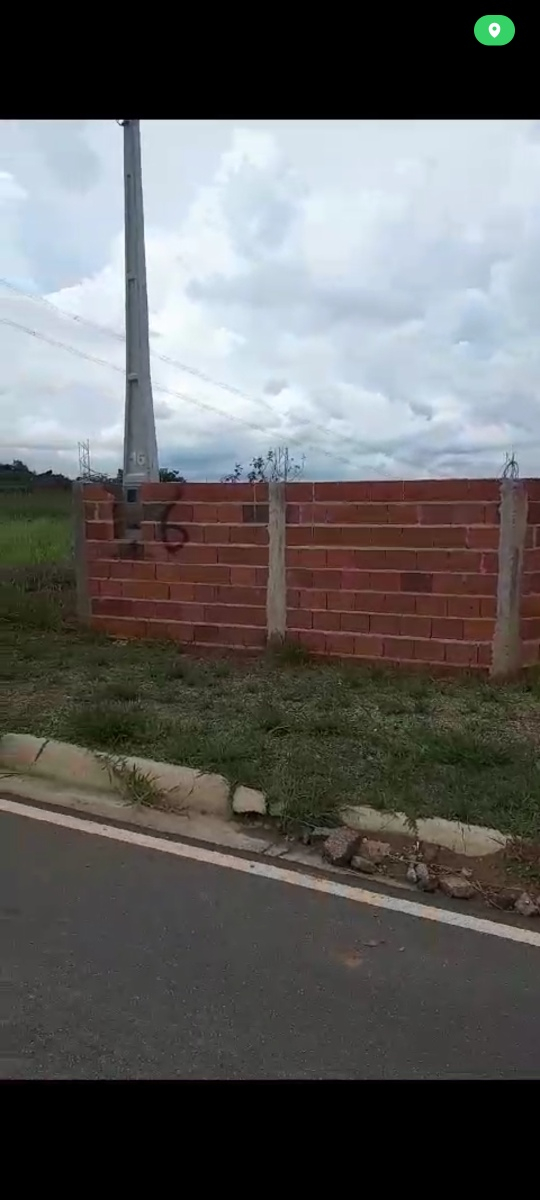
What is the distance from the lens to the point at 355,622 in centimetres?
668

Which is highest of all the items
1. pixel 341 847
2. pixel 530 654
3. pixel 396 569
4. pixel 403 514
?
pixel 403 514

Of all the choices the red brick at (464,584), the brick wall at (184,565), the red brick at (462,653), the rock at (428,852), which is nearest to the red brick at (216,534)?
the brick wall at (184,565)

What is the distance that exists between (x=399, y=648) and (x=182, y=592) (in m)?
2.04

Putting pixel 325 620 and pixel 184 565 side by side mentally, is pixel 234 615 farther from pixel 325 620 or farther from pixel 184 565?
pixel 325 620

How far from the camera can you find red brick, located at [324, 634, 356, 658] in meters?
6.71

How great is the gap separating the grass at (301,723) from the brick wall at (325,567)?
0.94 ft

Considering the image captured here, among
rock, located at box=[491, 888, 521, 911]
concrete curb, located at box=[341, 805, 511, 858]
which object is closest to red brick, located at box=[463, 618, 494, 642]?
concrete curb, located at box=[341, 805, 511, 858]

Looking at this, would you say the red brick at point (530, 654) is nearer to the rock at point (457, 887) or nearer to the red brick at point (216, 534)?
the red brick at point (216, 534)

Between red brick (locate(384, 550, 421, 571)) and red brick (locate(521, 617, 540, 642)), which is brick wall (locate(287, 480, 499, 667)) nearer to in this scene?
red brick (locate(384, 550, 421, 571))

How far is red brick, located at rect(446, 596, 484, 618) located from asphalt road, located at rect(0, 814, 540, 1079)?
3364mm

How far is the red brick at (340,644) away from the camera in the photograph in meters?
6.71

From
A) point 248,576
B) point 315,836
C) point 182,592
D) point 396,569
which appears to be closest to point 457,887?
point 315,836

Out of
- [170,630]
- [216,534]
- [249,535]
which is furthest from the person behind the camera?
[170,630]
